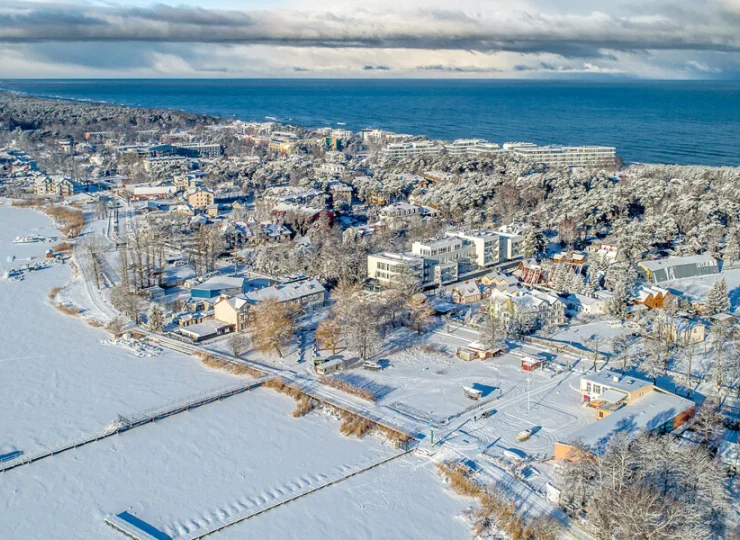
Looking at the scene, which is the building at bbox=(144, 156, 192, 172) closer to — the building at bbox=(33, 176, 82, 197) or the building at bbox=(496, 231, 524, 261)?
the building at bbox=(33, 176, 82, 197)

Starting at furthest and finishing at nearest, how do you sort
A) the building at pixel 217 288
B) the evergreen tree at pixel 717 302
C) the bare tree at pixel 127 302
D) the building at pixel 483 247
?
1. the building at pixel 483 247
2. the building at pixel 217 288
3. the bare tree at pixel 127 302
4. the evergreen tree at pixel 717 302

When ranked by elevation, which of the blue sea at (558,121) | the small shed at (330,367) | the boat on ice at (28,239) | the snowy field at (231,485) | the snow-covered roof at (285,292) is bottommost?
the snowy field at (231,485)

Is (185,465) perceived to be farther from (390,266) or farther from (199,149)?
(199,149)

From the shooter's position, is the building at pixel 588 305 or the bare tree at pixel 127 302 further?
the building at pixel 588 305

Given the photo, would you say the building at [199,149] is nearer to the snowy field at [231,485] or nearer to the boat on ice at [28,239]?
the boat on ice at [28,239]

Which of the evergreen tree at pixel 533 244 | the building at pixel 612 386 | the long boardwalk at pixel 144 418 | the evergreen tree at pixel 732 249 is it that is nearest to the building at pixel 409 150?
the evergreen tree at pixel 533 244

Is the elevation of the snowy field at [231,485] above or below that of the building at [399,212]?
below

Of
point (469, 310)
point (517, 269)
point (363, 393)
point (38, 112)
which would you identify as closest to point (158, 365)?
point (363, 393)

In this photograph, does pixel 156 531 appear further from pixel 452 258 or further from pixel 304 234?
pixel 304 234
